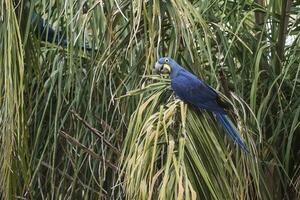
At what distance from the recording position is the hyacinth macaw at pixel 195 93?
5.83 ft

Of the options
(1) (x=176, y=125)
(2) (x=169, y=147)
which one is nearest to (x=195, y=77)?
(1) (x=176, y=125)

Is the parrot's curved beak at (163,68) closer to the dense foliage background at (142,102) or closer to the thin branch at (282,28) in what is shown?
the dense foliage background at (142,102)

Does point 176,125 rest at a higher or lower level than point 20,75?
lower

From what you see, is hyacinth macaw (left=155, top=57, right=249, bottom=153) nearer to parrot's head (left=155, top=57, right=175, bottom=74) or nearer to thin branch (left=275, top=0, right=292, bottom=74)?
parrot's head (left=155, top=57, right=175, bottom=74)

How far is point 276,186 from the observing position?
2.16 metres

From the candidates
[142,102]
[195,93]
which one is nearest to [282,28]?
[195,93]

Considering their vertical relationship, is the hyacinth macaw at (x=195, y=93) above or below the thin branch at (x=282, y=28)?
below

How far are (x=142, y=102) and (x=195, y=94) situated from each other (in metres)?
0.15

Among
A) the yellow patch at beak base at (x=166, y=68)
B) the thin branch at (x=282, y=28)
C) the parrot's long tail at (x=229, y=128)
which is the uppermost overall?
the thin branch at (x=282, y=28)

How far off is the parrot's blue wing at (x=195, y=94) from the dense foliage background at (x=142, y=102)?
0.10ft

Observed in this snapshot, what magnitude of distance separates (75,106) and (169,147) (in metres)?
0.71

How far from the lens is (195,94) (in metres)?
1.81

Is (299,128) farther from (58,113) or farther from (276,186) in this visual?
(58,113)


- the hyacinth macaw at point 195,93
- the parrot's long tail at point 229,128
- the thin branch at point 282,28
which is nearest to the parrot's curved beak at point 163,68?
the hyacinth macaw at point 195,93
